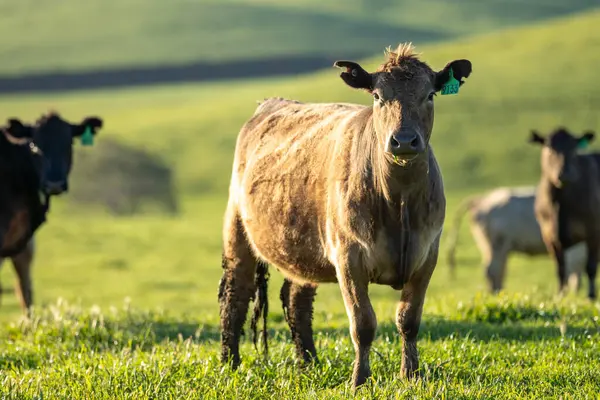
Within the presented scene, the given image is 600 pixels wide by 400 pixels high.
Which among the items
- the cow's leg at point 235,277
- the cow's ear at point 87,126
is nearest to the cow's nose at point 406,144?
the cow's leg at point 235,277

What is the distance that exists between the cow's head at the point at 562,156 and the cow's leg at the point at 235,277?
8416 millimetres

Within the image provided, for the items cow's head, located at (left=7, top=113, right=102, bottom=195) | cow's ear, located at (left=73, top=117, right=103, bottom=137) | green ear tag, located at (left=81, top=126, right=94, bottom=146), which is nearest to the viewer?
cow's head, located at (left=7, top=113, right=102, bottom=195)

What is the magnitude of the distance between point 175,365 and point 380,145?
7.28 feet

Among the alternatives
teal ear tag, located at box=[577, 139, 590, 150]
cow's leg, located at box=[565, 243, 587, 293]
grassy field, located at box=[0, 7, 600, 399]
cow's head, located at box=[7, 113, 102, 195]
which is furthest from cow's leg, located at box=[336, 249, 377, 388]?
cow's leg, located at box=[565, 243, 587, 293]

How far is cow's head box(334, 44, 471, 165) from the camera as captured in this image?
6.34 metres

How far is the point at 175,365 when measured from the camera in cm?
713

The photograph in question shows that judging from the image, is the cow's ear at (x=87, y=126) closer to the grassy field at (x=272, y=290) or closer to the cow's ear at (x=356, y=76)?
the grassy field at (x=272, y=290)

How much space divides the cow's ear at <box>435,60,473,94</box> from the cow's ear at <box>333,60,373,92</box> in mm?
495

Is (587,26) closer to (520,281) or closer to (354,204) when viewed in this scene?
(520,281)

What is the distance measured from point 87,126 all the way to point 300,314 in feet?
16.0

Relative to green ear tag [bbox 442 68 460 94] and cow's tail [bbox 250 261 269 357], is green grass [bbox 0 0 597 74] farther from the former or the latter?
green ear tag [bbox 442 68 460 94]

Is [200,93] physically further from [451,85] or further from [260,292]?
[451,85]

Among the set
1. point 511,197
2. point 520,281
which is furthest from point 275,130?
point 520,281

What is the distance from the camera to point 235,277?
8578 millimetres
